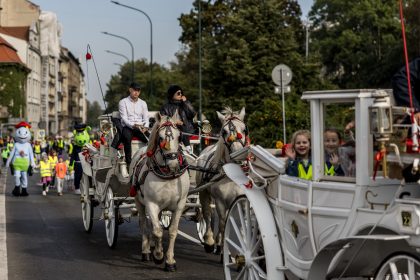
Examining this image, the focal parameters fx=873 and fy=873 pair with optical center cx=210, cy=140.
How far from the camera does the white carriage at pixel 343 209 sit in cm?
548

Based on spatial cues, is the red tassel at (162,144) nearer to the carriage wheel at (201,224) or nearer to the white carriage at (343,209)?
the carriage wheel at (201,224)

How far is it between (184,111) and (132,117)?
83 cm

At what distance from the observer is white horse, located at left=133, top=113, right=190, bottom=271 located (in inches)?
420

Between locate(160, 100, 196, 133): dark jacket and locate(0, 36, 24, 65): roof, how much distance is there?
89408 mm

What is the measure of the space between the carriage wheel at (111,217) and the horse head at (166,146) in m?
1.93

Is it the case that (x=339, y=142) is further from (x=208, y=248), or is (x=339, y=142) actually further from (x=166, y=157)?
(x=208, y=248)

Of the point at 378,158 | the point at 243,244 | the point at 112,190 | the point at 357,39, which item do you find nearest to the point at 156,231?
the point at 112,190

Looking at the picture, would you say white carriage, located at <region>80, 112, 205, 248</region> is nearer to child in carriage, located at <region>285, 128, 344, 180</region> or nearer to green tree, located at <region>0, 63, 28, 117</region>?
child in carriage, located at <region>285, 128, 344, 180</region>

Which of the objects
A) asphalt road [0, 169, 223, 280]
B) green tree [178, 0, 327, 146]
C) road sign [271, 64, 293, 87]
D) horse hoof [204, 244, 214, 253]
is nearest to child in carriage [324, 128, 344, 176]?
asphalt road [0, 169, 223, 280]

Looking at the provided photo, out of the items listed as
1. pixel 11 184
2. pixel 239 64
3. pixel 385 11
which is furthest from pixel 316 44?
pixel 11 184

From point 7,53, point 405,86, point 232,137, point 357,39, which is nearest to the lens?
point 405,86

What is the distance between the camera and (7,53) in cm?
10488

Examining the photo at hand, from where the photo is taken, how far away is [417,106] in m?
6.04

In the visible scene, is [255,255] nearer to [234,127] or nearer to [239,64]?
[234,127]
